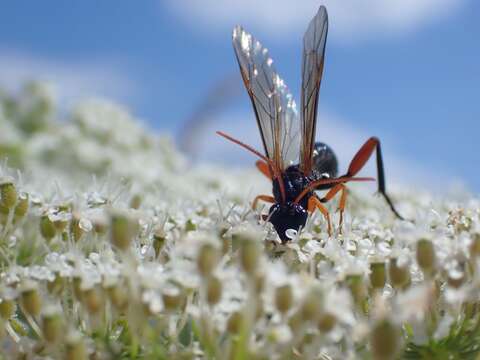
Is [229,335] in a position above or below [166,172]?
below

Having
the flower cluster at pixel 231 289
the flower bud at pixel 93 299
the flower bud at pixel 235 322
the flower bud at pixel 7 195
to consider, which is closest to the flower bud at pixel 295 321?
the flower cluster at pixel 231 289

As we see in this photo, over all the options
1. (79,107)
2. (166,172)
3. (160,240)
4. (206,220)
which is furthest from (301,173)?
(79,107)

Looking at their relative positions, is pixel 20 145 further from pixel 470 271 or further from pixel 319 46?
pixel 470 271

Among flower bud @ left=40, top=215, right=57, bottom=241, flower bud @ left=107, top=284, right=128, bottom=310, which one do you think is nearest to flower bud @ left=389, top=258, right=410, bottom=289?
flower bud @ left=107, top=284, right=128, bottom=310

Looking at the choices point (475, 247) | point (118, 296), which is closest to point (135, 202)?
point (118, 296)

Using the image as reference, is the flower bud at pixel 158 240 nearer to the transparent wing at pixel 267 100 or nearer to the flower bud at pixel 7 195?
the flower bud at pixel 7 195

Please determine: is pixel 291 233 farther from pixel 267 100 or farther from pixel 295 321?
pixel 295 321

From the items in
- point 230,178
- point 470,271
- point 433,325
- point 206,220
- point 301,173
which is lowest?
point 433,325

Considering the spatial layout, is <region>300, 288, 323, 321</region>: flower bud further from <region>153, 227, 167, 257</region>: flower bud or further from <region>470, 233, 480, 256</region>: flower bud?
<region>153, 227, 167, 257</region>: flower bud
